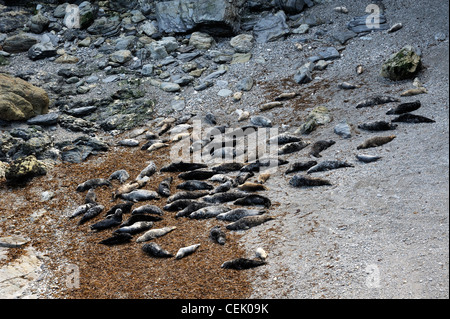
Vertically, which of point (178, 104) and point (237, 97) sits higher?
point (237, 97)

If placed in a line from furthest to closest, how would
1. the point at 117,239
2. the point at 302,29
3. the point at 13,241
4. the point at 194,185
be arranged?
the point at 302,29, the point at 194,185, the point at 13,241, the point at 117,239

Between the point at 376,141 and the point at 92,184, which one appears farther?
the point at 92,184

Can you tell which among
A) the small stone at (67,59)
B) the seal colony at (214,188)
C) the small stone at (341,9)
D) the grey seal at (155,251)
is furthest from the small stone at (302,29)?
the grey seal at (155,251)

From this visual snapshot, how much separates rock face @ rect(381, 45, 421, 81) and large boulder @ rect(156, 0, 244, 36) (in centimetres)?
528

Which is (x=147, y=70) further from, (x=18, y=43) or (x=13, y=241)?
(x=13, y=241)

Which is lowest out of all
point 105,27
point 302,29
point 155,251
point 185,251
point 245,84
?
point 155,251

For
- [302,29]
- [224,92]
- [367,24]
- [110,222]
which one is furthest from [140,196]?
[367,24]

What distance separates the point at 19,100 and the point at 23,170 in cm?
252

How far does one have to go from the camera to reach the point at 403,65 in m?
9.24

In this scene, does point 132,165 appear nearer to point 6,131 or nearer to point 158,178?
point 158,178

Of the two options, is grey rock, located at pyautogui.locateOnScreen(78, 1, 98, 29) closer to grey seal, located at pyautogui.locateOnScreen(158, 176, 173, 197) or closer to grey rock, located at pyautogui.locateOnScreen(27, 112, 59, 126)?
grey rock, located at pyautogui.locateOnScreen(27, 112, 59, 126)

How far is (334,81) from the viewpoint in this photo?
34.1 feet

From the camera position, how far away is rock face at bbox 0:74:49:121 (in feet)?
31.4

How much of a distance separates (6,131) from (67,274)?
5.39m
